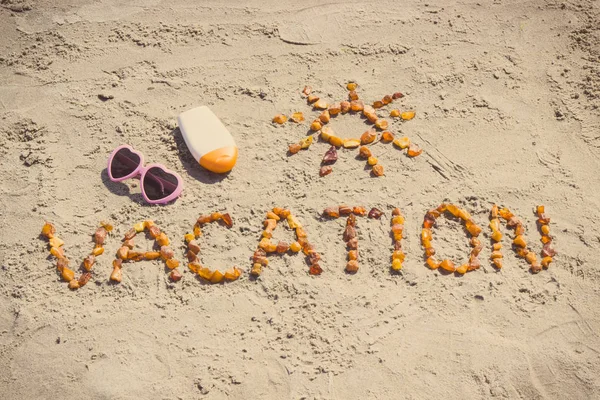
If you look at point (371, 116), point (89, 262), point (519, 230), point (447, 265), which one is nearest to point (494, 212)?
point (519, 230)

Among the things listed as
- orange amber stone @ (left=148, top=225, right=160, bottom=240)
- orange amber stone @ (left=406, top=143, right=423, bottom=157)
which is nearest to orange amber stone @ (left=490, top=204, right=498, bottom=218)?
orange amber stone @ (left=406, top=143, right=423, bottom=157)

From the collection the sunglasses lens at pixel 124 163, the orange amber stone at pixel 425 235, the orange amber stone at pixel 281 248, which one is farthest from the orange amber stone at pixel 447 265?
the sunglasses lens at pixel 124 163

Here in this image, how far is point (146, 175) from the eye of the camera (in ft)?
13.4

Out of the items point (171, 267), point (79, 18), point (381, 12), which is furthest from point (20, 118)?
point (381, 12)

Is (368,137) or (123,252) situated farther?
(368,137)

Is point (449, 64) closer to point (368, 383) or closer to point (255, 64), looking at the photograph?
point (255, 64)

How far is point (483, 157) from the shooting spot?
4.36 metres

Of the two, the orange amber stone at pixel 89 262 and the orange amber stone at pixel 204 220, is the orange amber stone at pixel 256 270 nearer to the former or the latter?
the orange amber stone at pixel 204 220

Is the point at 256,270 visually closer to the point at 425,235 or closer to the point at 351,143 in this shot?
the point at 425,235

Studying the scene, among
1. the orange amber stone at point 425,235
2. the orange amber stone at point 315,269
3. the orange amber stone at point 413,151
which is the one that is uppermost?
the orange amber stone at point 413,151

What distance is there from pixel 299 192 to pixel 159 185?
3.35 feet

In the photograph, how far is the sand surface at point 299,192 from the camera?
11.2 feet

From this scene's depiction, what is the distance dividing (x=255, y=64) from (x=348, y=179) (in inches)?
54.8

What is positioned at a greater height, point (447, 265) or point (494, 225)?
point (494, 225)
